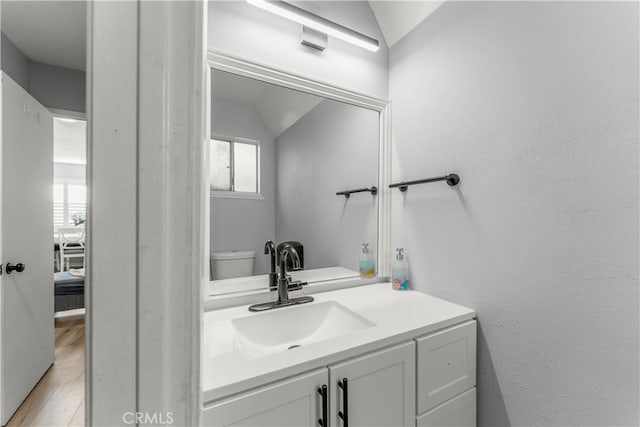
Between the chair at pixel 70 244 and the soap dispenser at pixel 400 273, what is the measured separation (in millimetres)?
1237

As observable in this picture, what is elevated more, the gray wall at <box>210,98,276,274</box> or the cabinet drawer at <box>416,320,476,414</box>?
the gray wall at <box>210,98,276,274</box>

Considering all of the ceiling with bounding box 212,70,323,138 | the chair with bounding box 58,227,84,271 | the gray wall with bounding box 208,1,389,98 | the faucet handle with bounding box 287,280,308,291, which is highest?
the gray wall with bounding box 208,1,389,98

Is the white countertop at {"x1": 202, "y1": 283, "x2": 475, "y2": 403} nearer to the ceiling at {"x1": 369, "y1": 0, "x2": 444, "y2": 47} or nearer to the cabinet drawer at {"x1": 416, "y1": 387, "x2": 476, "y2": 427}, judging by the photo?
the cabinet drawer at {"x1": 416, "y1": 387, "x2": 476, "y2": 427}

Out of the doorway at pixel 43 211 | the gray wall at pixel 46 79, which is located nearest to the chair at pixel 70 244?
the doorway at pixel 43 211

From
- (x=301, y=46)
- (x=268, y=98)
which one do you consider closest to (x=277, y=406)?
(x=268, y=98)

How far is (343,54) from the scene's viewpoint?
1.31 meters

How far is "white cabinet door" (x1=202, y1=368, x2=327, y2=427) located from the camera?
23.6 inches

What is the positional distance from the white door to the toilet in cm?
75

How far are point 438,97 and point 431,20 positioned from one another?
0.36 m

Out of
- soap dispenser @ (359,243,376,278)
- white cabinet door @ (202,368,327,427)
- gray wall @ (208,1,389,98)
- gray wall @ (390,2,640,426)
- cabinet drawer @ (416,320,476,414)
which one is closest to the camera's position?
white cabinet door @ (202,368,327,427)

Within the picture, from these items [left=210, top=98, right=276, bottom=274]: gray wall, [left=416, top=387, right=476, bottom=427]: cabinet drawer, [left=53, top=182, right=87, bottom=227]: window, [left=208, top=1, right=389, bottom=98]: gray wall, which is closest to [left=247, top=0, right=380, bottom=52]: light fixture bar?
[left=208, top=1, right=389, bottom=98]: gray wall

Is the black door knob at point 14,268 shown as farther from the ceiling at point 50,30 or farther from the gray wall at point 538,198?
the gray wall at point 538,198

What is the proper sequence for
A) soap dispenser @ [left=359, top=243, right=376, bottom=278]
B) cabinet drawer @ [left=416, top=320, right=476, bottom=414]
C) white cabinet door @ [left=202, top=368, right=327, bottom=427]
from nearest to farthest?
1. white cabinet door @ [left=202, top=368, right=327, bottom=427]
2. cabinet drawer @ [left=416, top=320, right=476, bottom=414]
3. soap dispenser @ [left=359, top=243, right=376, bottom=278]

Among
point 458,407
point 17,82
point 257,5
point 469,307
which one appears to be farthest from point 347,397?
point 257,5
